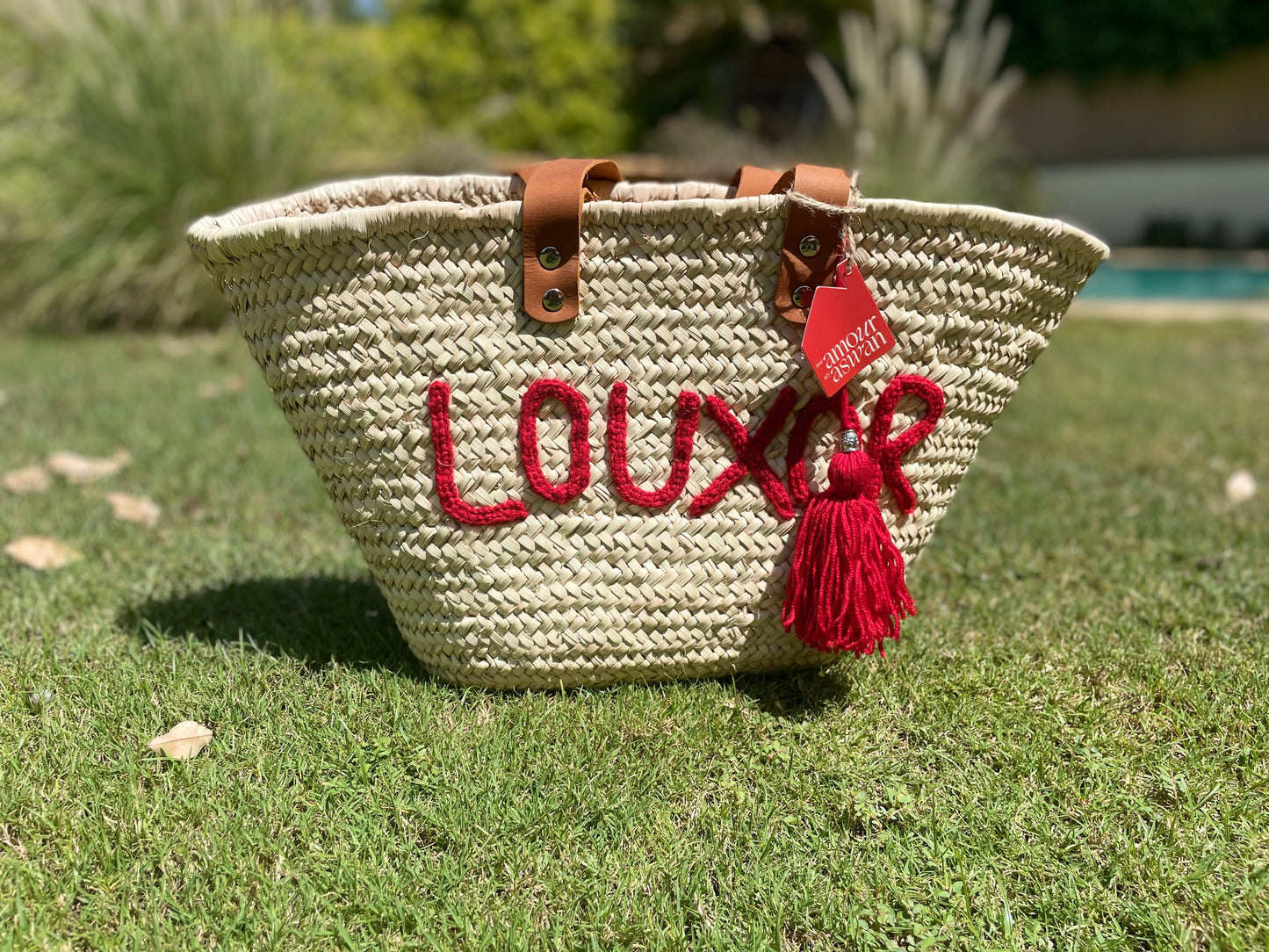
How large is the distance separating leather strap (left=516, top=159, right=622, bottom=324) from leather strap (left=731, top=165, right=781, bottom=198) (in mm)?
268

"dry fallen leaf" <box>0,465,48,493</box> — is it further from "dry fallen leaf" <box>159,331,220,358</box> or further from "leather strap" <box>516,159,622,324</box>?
"dry fallen leaf" <box>159,331,220,358</box>

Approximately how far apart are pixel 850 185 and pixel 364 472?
0.67 meters

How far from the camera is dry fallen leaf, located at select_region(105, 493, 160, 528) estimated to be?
6.47ft

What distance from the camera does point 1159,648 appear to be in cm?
144

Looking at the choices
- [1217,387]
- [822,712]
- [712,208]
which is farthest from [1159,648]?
[1217,387]

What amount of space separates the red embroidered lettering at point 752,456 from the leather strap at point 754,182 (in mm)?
308

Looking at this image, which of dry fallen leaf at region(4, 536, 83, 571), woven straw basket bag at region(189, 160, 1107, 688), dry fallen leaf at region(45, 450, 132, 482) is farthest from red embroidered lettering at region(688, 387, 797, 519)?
dry fallen leaf at region(45, 450, 132, 482)

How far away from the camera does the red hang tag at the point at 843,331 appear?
1.16 metres

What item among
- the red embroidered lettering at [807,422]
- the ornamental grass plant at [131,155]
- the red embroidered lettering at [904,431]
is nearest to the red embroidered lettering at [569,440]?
the red embroidered lettering at [807,422]

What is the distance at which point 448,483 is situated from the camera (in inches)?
47.4

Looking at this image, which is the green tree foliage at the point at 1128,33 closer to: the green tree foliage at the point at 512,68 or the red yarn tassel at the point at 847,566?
the green tree foliage at the point at 512,68

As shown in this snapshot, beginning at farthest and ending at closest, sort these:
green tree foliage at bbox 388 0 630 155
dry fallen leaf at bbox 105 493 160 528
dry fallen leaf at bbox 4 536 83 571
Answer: green tree foliage at bbox 388 0 630 155 → dry fallen leaf at bbox 105 493 160 528 → dry fallen leaf at bbox 4 536 83 571

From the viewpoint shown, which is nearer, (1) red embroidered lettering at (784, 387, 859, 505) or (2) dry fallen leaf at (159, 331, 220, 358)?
(1) red embroidered lettering at (784, 387, 859, 505)

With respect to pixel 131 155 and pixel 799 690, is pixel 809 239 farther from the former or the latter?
pixel 131 155
